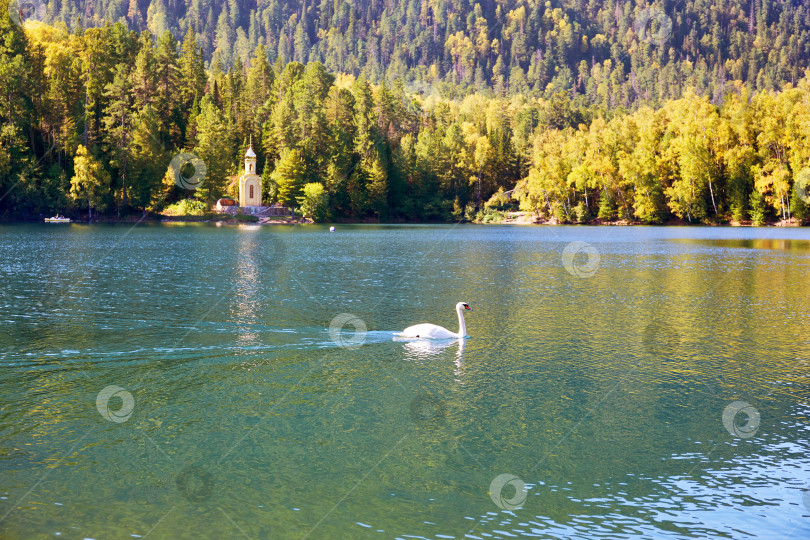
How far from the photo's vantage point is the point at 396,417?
13.1 meters

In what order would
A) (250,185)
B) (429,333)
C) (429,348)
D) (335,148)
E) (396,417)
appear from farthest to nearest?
(335,148)
(250,185)
(429,333)
(429,348)
(396,417)

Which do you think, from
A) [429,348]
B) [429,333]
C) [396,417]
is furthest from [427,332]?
[396,417]

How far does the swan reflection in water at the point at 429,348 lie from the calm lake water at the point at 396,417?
11 cm

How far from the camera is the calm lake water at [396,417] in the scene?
9227 mm

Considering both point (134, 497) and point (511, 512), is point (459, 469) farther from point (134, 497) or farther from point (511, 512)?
point (134, 497)

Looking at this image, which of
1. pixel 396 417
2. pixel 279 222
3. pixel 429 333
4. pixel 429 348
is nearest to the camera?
pixel 396 417

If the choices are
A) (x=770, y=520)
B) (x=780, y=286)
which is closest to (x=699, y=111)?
(x=780, y=286)

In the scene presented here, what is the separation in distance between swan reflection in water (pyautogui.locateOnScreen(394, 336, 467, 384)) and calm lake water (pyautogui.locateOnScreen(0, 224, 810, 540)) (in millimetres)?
113

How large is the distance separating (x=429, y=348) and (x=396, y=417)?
5.75 m

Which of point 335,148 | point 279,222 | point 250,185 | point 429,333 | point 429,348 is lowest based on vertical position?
point 429,348

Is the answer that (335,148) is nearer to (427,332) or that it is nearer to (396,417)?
(427,332)

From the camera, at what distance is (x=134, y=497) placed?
9.52 meters

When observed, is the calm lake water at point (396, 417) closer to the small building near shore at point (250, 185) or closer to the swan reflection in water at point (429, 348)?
the swan reflection in water at point (429, 348)

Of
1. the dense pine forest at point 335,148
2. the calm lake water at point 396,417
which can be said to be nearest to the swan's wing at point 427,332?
the calm lake water at point 396,417
